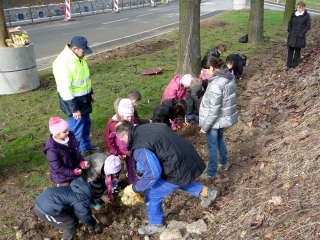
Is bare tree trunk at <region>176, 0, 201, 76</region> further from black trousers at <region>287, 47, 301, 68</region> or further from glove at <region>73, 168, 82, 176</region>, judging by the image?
glove at <region>73, 168, 82, 176</region>

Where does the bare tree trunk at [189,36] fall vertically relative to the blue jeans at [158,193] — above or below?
above

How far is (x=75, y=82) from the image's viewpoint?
15.3 ft

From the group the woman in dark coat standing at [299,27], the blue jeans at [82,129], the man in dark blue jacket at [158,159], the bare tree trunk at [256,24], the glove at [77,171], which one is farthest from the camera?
the bare tree trunk at [256,24]

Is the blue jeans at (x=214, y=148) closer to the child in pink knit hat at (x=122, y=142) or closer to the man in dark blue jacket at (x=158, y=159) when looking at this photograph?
the man in dark blue jacket at (x=158, y=159)

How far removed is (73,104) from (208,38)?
1063 centimetres

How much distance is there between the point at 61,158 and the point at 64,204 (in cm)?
61

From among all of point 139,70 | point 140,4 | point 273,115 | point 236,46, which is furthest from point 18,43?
point 140,4

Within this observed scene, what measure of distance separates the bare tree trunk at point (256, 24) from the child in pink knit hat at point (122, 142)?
964 cm

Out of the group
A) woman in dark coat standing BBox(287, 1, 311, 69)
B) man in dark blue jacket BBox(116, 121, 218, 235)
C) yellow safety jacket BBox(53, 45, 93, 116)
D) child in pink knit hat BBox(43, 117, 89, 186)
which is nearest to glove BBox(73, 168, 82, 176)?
child in pink knit hat BBox(43, 117, 89, 186)

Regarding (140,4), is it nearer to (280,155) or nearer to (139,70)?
(139,70)

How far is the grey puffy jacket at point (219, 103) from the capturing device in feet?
12.8

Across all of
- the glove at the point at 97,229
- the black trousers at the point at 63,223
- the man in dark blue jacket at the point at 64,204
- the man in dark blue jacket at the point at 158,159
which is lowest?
the glove at the point at 97,229

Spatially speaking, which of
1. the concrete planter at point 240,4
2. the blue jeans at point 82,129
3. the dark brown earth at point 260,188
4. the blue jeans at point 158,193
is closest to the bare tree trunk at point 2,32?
the blue jeans at point 82,129

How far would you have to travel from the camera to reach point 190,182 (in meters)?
3.42
